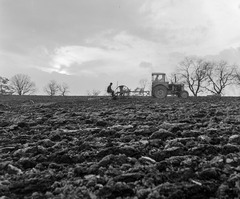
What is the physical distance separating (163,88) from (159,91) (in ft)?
1.49

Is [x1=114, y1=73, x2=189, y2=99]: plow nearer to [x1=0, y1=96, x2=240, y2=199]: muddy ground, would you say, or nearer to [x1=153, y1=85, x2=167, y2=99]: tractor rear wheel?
[x1=153, y1=85, x2=167, y2=99]: tractor rear wheel

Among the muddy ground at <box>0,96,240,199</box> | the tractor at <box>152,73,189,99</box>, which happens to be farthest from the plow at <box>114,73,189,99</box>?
the muddy ground at <box>0,96,240,199</box>

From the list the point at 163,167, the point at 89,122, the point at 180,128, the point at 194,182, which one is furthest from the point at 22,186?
the point at 89,122

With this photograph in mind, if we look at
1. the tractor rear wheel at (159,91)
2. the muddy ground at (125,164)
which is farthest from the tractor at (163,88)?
the muddy ground at (125,164)

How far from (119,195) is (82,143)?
208cm

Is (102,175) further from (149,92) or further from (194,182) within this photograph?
(149,92)

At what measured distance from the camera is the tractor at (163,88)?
922 inches

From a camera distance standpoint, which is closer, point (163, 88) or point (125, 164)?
point (125, 164)

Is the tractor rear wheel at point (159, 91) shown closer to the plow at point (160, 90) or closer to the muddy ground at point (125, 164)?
the plow at point (160, 90)

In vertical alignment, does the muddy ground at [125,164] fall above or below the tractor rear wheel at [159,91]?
below

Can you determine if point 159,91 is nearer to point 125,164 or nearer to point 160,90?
point 160,90

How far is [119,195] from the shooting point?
2.69 metres

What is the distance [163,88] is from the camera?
23.6 meters

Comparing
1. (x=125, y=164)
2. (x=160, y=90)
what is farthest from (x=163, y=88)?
(x=125, y=164)
